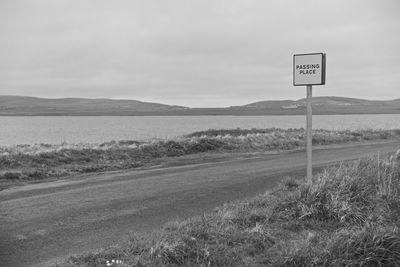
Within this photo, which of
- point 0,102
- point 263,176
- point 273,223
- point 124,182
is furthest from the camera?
point 0,102

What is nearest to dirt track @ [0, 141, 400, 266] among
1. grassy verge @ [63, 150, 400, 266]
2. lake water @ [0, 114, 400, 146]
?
grassy verge @ [63, 150, 400, 266]

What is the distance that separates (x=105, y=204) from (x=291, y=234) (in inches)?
149

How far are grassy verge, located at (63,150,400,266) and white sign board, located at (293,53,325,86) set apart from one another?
180 centimetres

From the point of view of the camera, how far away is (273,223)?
647 centimetres

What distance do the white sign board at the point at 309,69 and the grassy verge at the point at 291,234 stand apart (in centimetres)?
Answer: 180

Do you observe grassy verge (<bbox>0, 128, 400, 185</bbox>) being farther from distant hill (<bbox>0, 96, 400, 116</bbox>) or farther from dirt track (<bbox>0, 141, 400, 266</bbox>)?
distant hill (<bbox>0, 96, 400, 116</bbox>)

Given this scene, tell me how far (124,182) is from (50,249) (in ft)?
17.2

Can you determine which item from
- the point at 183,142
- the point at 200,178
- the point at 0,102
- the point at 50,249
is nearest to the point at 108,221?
the point at 50,249

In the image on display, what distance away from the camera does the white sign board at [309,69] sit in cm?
770

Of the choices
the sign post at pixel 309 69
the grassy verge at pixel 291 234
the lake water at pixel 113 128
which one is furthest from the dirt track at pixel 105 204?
the lake water at pixel 113 128

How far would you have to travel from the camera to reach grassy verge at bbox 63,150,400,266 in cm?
501

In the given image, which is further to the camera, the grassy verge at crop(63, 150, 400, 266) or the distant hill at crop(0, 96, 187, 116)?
the distant hill at crop(0, 96, 187, 116)

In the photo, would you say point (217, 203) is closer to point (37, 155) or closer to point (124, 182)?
point (124, 182)

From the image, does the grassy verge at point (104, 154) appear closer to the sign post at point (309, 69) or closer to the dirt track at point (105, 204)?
the dirt track at point (105, 204)
